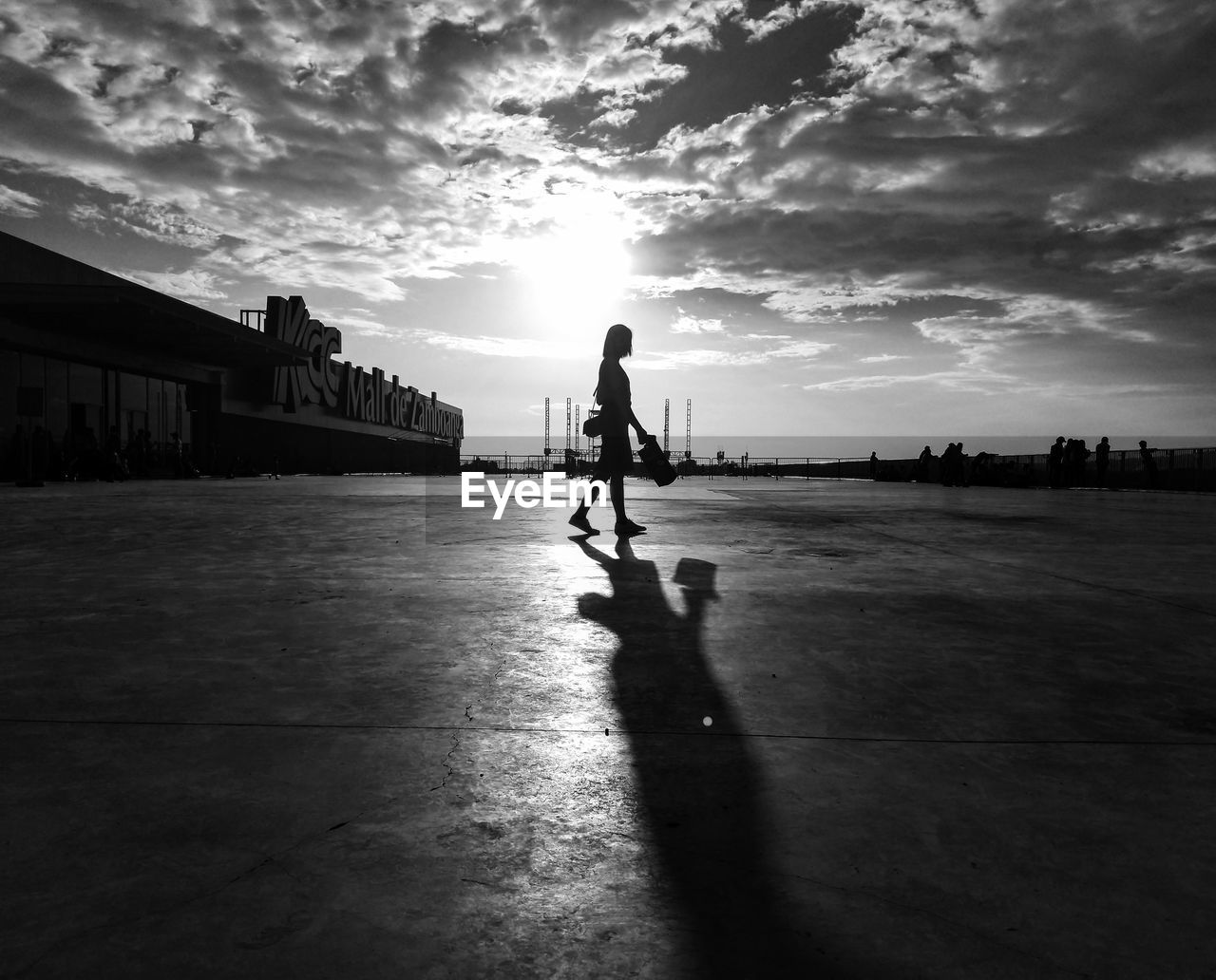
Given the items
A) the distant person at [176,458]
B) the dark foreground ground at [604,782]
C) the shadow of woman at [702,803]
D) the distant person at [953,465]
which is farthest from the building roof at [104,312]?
the distant person at [953,465]

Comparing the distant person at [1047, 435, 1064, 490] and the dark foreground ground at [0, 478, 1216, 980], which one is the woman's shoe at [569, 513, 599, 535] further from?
the distant person at [1047, 435, 1064, 490]

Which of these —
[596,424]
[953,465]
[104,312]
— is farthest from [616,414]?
[953,465]

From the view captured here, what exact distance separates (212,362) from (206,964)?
36.8 metres

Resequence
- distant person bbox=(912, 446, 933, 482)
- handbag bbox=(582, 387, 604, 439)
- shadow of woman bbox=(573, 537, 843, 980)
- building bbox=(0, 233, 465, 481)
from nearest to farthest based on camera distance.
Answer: shadow of woman bbox=(573, 537, 843, 980)
handbag bbox=(582, 387, 604, 439)
building bbox=(0, 233, 465, 481)
distant person bbox=(912, 446, 933, 482)

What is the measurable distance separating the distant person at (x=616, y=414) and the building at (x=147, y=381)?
14934mm

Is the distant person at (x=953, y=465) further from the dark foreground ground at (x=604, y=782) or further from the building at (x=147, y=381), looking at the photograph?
the dark foreground ground at (x=604, y=782)

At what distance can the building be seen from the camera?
23125mm

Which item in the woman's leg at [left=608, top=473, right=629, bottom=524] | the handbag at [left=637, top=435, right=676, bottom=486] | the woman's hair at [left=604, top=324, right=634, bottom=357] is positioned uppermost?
the woman's hair at [left=604, top=324, right=634, bottom=357]

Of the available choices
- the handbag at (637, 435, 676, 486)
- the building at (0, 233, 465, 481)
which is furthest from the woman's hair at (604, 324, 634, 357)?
the building at (0, 233, 465, 481)

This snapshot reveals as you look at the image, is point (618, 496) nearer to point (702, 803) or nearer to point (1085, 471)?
point (702, 803)

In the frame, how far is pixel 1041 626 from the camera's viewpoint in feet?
13.9

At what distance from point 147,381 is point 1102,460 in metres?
36.0

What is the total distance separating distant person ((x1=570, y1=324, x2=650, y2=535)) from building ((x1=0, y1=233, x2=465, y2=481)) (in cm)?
1493

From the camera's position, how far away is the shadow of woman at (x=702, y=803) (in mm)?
1495
